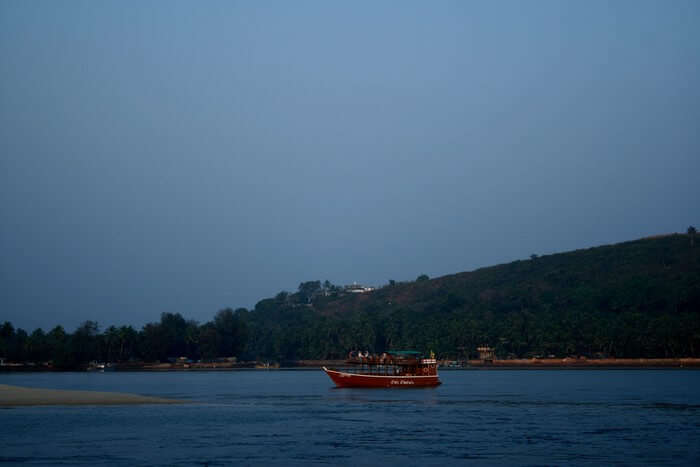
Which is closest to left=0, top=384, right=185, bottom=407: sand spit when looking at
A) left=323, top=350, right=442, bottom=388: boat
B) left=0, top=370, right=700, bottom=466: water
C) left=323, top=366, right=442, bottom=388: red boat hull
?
left=0, top=370, right=700, bottom=466: water

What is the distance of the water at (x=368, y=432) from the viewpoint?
161 feet

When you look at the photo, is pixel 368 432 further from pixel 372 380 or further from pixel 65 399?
pixel 372 380

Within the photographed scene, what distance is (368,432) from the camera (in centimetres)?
6281

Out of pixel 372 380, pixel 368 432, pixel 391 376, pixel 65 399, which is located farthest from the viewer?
pixel 372 380

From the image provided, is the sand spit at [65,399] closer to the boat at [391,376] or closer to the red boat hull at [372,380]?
the red boat hull at [372,380]

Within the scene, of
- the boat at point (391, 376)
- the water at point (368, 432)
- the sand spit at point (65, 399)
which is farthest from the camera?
the boat at point (391, 376)

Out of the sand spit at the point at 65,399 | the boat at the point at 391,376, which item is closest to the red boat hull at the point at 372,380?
the boat at the point at 391,376

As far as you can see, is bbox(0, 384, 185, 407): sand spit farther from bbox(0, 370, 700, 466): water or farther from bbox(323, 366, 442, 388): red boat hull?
bbox(323, 366, 442, 388): red boat hull

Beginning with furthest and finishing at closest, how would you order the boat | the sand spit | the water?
the boat, the sand spit, the water

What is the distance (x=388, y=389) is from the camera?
400 ft

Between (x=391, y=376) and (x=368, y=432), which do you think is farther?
(x=391, y=376)

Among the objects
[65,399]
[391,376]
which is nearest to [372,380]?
[391,376]

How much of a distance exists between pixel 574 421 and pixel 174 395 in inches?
2328

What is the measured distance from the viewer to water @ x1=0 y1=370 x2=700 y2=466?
49219 millimetres
